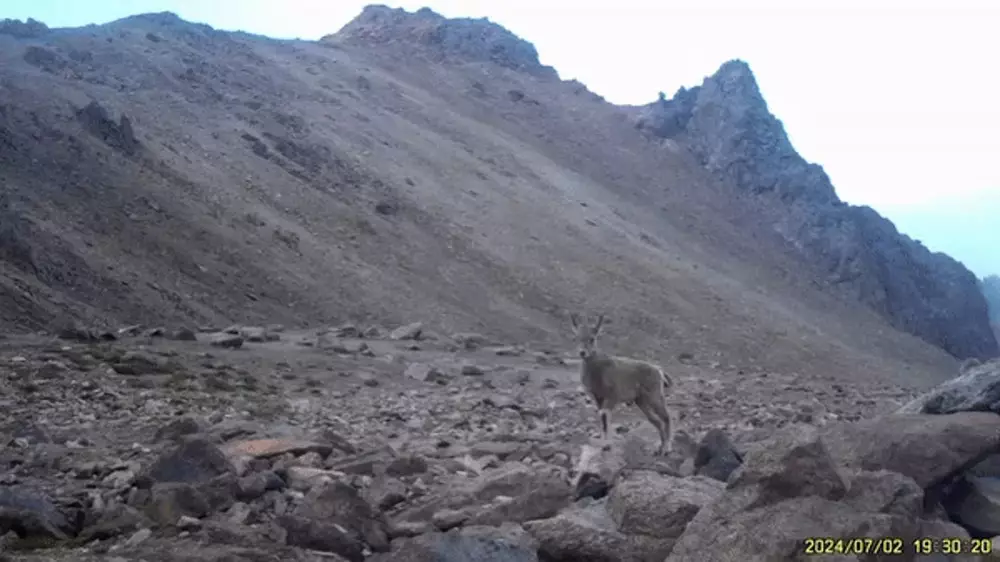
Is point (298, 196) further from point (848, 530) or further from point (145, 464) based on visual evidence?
point (848, 530)

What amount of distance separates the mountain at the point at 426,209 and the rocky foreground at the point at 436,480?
8304mm

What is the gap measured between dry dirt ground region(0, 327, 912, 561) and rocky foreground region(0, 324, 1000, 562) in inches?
2.0

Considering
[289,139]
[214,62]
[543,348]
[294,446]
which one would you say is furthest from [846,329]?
[294,446]

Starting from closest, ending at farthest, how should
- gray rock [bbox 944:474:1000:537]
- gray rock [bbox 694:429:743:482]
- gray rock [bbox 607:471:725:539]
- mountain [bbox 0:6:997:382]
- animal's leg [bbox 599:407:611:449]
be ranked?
gray rock [bbox 607:471:725:539]
gray rock [bbox 944:474:1000:537]
gray rock [bbox 694:429:743:482]
animal's leg [bbox 599:407:611:449]
mountain [bbox 0:6:997:382]

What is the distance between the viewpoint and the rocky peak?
71.8 metres

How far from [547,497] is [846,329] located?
143 ft

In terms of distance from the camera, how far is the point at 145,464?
9.09 m

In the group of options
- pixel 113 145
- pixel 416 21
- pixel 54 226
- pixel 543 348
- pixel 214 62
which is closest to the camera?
pixel 54 226

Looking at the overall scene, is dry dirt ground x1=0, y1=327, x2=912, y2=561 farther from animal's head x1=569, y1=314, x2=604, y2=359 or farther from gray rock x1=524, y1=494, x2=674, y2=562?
gray rock x1=524, y1=494, x2=674, y2=562

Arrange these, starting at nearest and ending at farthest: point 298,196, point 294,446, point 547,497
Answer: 1. point 547,497
2. point 294,446
3. point 298,196

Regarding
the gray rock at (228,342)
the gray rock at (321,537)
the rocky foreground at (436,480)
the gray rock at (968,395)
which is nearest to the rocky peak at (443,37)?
the gray rock at (228,342)

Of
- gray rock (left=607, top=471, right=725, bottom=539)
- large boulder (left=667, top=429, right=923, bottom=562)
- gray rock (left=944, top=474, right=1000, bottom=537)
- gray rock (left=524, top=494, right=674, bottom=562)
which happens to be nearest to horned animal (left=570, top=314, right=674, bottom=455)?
gray rock (left=944, top=474, right=1000, bottom=537)

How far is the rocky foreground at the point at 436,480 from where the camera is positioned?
677cm

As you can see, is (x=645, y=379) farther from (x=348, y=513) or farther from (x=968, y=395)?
(x=348, y=513)
